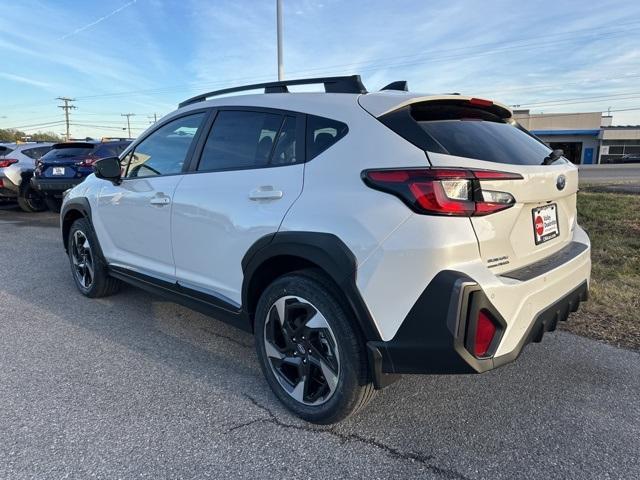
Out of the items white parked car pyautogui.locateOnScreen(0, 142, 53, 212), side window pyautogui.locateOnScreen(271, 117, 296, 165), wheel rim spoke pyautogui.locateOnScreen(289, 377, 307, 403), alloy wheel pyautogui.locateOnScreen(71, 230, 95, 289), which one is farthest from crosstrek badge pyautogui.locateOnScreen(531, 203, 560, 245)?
white parked car pyautogui.locateOnScreen(0, 142, 53, 212)

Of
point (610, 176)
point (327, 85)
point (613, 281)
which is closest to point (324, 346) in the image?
point (327, 85)

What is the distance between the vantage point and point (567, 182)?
2.84 meters

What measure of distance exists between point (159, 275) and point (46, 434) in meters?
1.42

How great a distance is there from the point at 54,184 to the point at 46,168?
45 centimetres

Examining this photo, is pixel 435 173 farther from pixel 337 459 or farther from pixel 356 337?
pixel 337 459

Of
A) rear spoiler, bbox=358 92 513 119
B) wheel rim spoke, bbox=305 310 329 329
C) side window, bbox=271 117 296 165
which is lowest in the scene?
wheel rim spoke, bbox=305 310 329 329

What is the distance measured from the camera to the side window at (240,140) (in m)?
2.97

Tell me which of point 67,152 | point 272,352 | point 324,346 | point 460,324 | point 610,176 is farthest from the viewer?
point 610,176

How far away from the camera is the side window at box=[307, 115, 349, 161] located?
2568mm

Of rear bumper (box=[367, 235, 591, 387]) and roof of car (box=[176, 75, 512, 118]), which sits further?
roof of car (box=[176, 75, 512, 118])

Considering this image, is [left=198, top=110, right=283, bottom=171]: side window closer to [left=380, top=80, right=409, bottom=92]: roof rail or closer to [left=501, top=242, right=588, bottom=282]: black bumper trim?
[left=380, top=80, right=409, bottom=92]: roof rail

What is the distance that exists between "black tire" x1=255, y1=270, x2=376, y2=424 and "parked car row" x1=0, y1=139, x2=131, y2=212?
836 centimetres

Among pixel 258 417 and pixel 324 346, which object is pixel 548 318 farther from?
pixel 258 417

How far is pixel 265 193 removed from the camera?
109 inches
